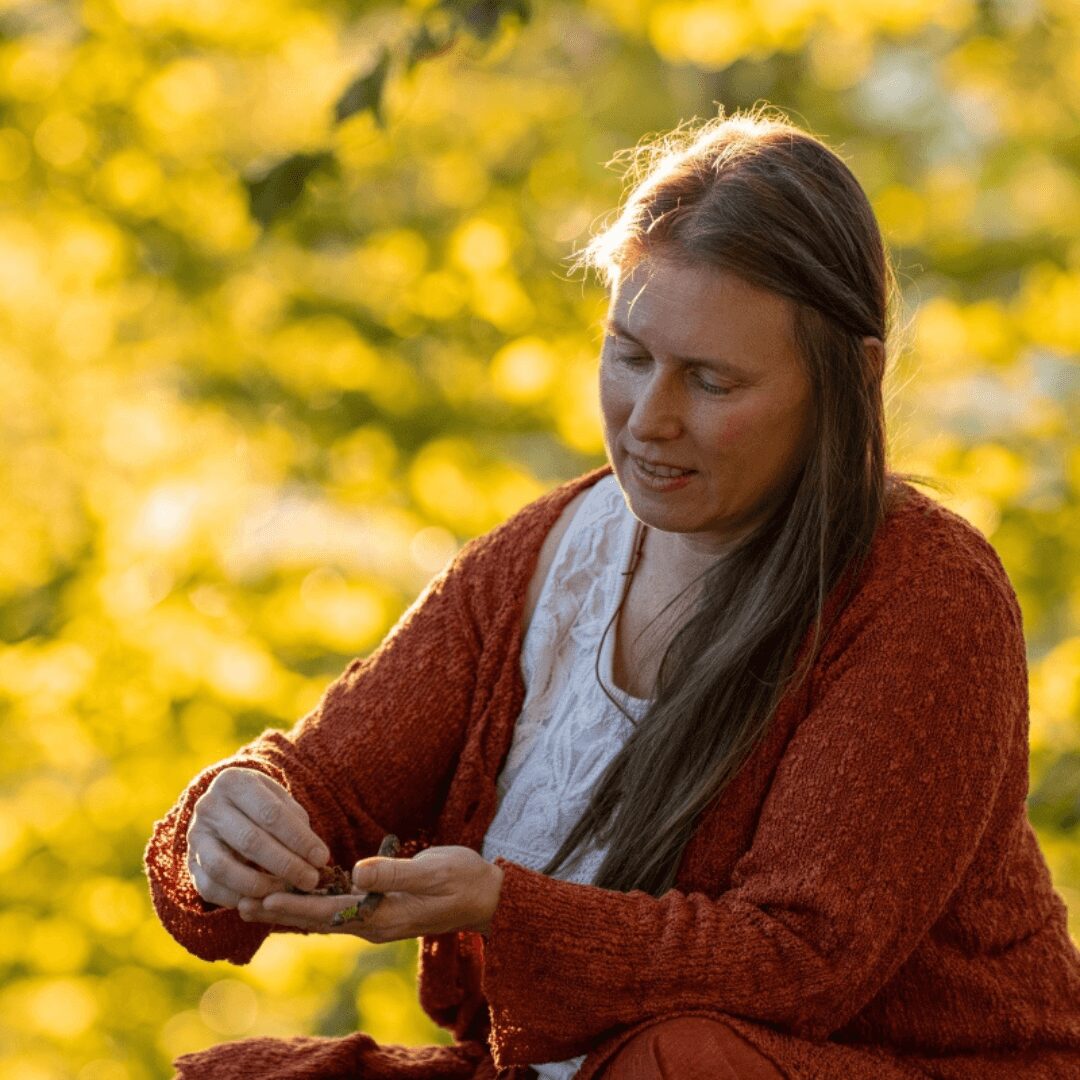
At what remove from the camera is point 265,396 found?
4.23 metres

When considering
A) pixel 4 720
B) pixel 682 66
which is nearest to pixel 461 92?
pixel 682 66

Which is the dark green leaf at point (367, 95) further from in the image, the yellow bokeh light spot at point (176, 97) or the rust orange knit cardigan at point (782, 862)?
the yellow bokeh light spot at point (176, 97)

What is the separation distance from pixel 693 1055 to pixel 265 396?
3069mm

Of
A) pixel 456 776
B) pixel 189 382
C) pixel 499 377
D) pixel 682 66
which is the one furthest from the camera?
pixel 682 66

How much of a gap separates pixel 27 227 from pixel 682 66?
2475 mm

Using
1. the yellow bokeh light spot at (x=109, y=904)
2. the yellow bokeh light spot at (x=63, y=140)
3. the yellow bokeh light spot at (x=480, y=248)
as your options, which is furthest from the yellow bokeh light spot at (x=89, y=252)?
the yellow bokeh light spot at (x=109, y=904)

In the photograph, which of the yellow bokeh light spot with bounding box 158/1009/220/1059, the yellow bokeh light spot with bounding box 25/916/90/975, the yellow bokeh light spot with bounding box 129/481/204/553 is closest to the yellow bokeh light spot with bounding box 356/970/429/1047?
the yellow bokeh light spot with bounding box 158/1009/220/1059

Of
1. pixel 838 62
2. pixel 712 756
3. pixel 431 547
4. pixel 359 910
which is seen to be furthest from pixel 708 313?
pixel 838 62

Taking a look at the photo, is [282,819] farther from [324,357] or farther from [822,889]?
[324,357]

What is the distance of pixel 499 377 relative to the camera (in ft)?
13.2

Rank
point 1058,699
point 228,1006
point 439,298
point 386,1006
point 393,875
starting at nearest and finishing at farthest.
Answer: point 393,875 → point 1058,699 → point 386,1006 → point 439,298 → point 228,1006

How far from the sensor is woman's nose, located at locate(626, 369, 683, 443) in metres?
1.61

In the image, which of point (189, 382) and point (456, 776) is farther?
point (189, 382)

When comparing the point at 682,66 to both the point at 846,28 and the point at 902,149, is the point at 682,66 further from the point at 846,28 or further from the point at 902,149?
the point at 846,28
